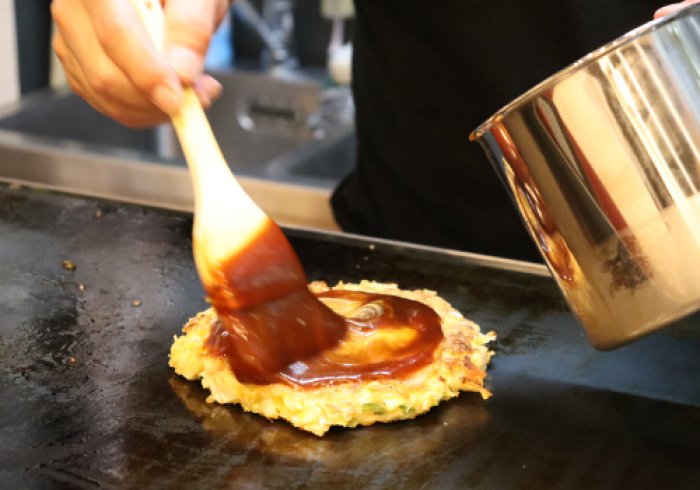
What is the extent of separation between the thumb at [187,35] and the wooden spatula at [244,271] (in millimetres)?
19

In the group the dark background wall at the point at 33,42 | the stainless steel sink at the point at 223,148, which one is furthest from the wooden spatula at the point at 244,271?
the dark background wall at the point at 33,42

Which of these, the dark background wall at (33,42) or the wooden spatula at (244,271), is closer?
the wooden spatula at (244,271)

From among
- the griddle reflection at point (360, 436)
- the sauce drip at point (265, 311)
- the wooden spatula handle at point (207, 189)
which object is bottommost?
the griddle reflection at point (360, 436)

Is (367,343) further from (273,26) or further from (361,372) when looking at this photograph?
(273,26)

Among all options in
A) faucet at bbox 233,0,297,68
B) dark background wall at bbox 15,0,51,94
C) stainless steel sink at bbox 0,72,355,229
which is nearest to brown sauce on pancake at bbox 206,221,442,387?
stainless steel sink at bbox 0,72,355,229

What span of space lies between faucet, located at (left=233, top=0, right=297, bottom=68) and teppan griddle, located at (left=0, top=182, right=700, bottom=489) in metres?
2.27

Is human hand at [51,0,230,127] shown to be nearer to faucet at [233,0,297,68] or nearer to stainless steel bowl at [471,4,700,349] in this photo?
stainless steel bowl at [471,4,700,349]

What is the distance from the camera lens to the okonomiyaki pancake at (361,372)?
140cm

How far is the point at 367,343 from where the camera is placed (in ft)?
5.04

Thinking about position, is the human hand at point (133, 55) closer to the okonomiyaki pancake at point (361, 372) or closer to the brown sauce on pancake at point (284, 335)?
the brown sauce on pancake at point (284, 335)

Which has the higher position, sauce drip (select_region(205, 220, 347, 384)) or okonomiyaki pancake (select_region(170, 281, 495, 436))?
sauce drip (select_region(205, 220, 347, 384))

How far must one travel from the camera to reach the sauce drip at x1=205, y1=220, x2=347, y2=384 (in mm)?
1447

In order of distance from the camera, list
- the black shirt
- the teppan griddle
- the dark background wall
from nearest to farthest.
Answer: the teppan griddle, the black shirt, the dark background wall

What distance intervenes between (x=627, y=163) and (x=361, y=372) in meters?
0.51
